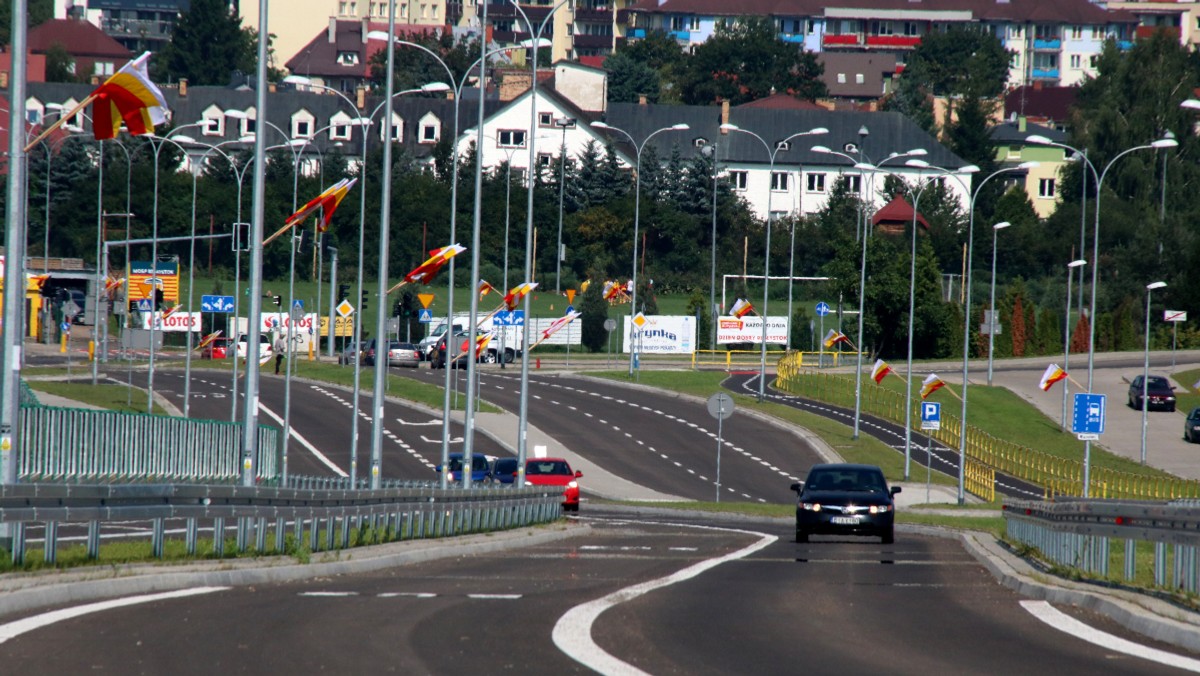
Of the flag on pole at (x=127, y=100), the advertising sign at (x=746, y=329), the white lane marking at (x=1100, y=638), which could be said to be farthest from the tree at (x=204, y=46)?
the white lane marking at (x=1100, y=638)

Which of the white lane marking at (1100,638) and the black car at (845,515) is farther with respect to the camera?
the black car at (845,515)

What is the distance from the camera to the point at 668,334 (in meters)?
87.2

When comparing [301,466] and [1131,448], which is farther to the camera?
[1131,448]

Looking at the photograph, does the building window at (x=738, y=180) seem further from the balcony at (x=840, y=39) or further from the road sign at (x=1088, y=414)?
the road sign at (x=1088, y=414)

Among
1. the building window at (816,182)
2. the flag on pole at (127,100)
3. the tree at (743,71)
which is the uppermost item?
the tree at (743,71)

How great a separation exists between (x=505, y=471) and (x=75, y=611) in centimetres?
2948

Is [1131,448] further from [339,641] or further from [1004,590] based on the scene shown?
[339,641]

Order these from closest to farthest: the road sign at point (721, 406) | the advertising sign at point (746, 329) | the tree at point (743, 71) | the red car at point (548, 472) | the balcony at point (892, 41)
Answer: the red car at point (548, 472) → the road sign at point (721, 406) → the advertising sign at point (746, 329) → the tree at point (743, 71) → the balcony at point (892, 41)

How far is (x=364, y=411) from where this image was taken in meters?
64.1

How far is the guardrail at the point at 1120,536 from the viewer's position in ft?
46.2

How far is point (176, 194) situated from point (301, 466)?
5611 centimetres

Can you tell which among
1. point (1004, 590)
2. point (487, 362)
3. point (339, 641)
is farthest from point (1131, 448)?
point (339, 641)

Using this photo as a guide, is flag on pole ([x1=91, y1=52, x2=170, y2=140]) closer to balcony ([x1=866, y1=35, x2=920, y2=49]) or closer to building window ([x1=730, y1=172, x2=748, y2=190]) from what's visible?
building window ([x1=730, y1=172, x2=748, y2=190])

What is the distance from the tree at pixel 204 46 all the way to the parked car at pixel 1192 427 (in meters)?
110
